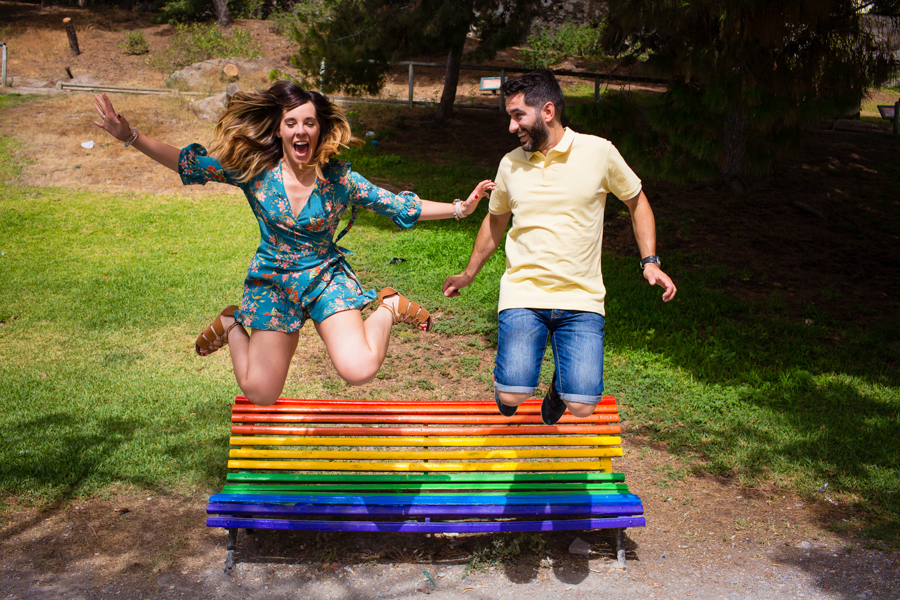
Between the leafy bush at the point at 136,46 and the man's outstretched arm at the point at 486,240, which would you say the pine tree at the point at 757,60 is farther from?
the leafy bush at the point at 136,46

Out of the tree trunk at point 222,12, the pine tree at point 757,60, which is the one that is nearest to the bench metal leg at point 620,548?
the pine tree at point 757,60

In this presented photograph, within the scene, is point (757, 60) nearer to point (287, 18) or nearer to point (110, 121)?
point (110, 121)

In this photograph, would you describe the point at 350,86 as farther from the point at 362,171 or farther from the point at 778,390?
the point at 778,390

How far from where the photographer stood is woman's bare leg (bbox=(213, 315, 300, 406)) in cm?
385

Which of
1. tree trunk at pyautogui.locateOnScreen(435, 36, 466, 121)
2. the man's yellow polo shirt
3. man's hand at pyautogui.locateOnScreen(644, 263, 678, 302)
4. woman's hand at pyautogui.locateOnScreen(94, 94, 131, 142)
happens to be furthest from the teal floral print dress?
tree trunk at pyautogui.locateOnScreen(435, 36, 466, 121)

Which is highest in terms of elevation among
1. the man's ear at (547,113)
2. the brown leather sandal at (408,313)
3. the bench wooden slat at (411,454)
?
the man's ear at (547,113)

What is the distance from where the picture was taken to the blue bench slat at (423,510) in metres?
4.06

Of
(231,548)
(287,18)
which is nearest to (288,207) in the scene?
(231,548)

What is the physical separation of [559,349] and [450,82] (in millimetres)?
13729

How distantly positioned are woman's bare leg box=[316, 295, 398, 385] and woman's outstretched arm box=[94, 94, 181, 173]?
3.76 ft

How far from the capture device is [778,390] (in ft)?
21.5

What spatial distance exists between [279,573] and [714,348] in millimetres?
4984

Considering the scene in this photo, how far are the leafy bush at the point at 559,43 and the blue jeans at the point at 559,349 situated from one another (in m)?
21.3

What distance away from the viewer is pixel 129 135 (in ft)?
12.4
